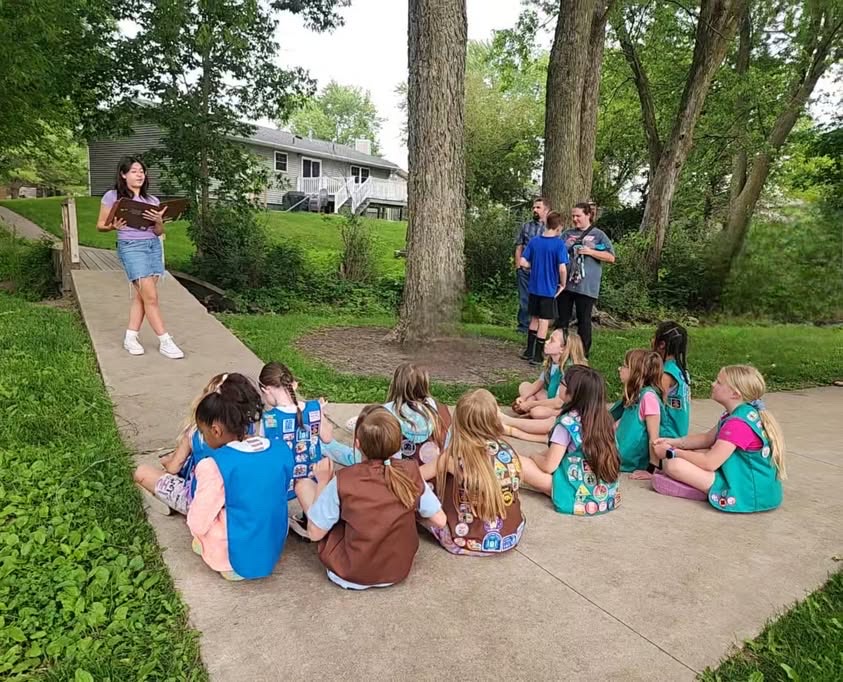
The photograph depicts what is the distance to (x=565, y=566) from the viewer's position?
9.53ft

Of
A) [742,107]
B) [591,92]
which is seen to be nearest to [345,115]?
[742,107]

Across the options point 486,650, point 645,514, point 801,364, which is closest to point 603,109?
point 801,364

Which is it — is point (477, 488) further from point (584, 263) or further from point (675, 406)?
point (584, 263)

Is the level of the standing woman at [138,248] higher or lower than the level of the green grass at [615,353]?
higher

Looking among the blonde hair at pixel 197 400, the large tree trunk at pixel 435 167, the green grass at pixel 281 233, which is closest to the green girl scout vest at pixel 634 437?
the blonde hair at pixel 197 400

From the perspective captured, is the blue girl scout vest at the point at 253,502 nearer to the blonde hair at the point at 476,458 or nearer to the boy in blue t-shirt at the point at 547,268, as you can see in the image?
the blonde hair at the point at 476,458

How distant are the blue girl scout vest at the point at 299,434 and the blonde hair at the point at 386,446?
0.74 meters

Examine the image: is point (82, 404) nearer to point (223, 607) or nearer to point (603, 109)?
point (223, 607)

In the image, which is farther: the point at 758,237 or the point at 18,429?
the point at 758,237

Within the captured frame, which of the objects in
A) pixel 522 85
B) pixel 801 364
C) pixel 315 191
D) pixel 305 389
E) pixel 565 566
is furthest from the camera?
pixel 522 85

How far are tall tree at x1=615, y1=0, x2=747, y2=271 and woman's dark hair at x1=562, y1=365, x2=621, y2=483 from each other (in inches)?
466

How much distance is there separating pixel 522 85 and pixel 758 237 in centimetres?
2215

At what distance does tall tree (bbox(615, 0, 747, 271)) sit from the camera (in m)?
13.0

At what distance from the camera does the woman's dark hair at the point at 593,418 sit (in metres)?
3.30
